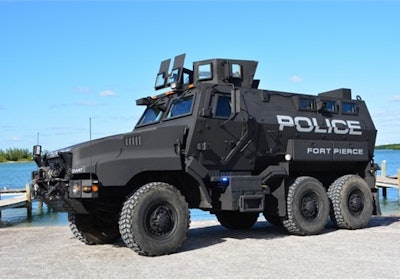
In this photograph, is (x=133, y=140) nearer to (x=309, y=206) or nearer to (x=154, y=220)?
(x=154, y=220)

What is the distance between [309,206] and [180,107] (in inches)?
128

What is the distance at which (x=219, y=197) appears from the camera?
9586mm

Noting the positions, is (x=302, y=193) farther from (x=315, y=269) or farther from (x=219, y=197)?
(x=315, y=269)

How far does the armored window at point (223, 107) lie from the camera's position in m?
9.67

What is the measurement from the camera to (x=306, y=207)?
10.5 m

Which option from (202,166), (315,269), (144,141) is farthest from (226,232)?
(315,269)

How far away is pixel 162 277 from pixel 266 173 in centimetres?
412

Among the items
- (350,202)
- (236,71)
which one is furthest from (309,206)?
(236,71)

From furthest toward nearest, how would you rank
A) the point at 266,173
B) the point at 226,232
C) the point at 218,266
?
1. the point at 226,232
2. the point at 266,173
3. the point at 218,266

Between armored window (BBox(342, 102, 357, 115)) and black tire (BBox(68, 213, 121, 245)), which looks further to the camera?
armored window (BBox(342, 102, 357, 115))

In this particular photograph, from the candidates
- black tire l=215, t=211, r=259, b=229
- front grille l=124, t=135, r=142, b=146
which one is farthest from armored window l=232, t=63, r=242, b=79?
black tire l=215, t=211, r=259, b=229

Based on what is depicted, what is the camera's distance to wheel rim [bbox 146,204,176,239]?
27.3 ft

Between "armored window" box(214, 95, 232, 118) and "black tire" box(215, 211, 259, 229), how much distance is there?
287cm

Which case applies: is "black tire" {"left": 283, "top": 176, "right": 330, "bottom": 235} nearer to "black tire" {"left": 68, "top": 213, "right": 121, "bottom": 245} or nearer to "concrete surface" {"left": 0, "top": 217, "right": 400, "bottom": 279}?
"concrete surface" {"left": 0, "top": 217, "right": 400, "bottom": 279}
